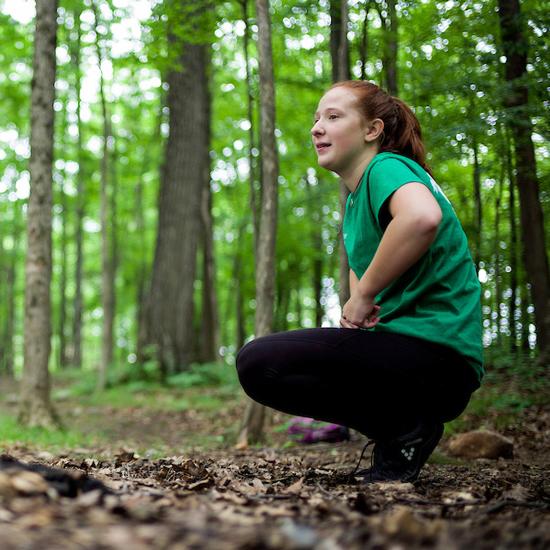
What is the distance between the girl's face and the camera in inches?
125

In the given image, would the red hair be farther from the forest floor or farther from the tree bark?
the tree bark

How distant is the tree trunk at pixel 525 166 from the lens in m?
6.57

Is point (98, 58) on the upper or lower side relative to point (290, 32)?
upper

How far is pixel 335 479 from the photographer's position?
10.8 feet

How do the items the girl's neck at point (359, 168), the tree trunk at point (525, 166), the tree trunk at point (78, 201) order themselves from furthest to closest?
the tree trunk at point (78, 201) → the tree trunk at point (525, 166) → the girl's neck at point (359, 168)

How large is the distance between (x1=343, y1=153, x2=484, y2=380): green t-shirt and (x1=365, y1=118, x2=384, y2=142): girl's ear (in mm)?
238

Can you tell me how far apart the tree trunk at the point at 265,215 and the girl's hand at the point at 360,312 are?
113 inches

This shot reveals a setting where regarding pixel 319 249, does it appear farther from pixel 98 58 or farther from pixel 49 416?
pixel 49 416

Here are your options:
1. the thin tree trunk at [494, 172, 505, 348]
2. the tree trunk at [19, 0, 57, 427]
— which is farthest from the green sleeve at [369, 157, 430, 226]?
the thin tree trunk at [494, 172, 505, 348]

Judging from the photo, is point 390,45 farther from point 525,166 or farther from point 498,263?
point 498,263

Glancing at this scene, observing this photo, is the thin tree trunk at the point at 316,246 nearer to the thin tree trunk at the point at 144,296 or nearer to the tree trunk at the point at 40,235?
the thin tree trunk at the point at 144,296

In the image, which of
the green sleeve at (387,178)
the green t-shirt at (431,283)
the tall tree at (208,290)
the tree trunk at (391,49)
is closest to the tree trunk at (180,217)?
the tall tree at (208,290)

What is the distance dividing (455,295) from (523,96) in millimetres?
4987

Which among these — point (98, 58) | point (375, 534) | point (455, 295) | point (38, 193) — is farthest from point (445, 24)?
point (98, 58)
